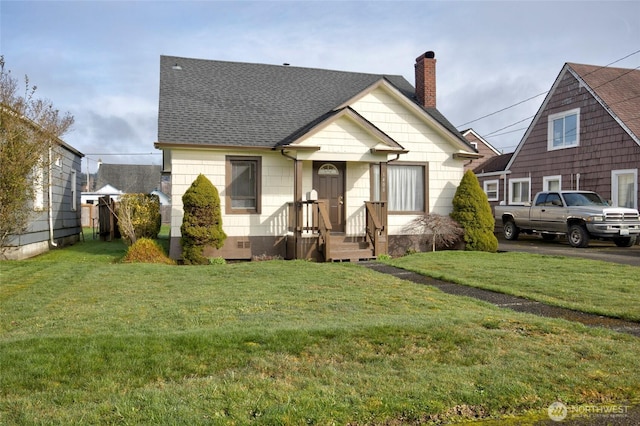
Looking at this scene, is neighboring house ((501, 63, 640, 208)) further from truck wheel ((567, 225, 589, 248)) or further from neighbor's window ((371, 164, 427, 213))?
neighbor's window ((371, 164, 427, 213))

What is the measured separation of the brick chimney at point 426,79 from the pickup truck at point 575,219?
5.76 metres

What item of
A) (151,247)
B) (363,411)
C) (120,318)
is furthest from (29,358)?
(151,247)

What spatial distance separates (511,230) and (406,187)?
7386 mm

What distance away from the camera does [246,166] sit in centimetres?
1452

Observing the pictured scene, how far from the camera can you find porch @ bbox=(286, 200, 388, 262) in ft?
44.2

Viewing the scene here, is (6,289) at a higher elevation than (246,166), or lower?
lower

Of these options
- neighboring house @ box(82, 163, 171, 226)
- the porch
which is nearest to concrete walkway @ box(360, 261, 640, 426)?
the porch

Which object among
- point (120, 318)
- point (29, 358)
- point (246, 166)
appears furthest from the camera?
point (246, 166)

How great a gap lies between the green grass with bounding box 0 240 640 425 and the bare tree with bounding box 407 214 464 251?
7457 millimetres

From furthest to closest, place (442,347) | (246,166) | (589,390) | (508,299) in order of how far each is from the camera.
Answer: (246,166) < (508,299) < (442,347) < (589,390)

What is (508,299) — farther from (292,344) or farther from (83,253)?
(83,253)

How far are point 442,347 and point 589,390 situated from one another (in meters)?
1.38

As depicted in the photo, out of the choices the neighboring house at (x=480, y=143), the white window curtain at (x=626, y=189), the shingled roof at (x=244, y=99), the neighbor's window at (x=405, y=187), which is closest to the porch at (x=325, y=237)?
the neighbor's window at (x=405, y=187)

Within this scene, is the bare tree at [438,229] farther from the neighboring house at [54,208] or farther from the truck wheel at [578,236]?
the neighboring house at [54,208]
